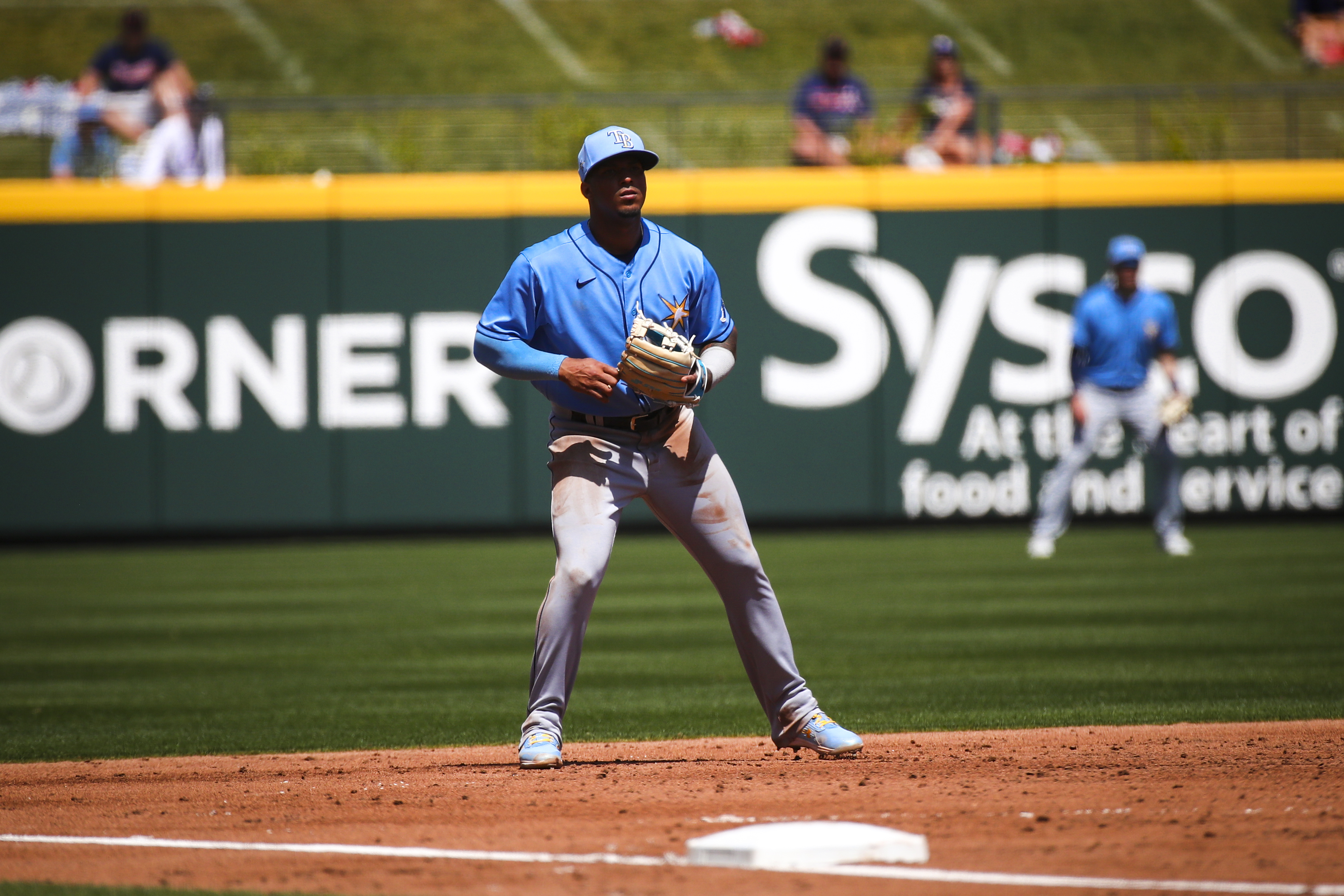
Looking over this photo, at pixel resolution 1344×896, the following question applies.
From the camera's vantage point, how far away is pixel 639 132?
22297mm

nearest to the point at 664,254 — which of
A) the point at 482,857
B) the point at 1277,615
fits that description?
the point at 482,857

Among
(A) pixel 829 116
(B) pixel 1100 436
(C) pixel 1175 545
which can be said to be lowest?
(C) pixel 1175 545

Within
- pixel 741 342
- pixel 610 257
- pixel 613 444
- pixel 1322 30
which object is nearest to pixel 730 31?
pixel 1322 30

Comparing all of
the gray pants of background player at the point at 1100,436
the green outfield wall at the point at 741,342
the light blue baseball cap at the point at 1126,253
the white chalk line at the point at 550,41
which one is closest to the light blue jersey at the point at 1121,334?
the gray pants of background player at the point at 1100,436

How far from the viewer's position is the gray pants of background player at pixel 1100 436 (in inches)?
551

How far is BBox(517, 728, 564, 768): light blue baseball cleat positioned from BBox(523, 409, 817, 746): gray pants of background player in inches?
1.0

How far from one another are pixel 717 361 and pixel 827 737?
1.35 meters

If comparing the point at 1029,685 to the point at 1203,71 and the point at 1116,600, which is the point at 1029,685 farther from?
the point at 1203,71

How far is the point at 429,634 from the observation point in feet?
33.3

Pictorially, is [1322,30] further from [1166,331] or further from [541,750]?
[541,750]

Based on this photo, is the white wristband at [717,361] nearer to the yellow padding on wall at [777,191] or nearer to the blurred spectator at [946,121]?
the yellow padding on wall at [777,191]

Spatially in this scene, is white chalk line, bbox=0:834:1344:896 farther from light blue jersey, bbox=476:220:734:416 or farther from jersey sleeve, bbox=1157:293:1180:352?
jersey sleeve, bbox=1157:293:1180:352

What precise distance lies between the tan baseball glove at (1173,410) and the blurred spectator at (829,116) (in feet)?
17.7

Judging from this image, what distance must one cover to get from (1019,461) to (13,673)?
11.7m
